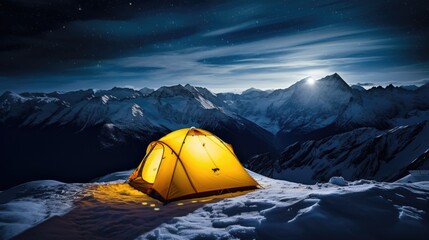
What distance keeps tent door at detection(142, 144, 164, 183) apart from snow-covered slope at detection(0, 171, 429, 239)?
→ 3712 mm

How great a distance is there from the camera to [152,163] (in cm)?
1745

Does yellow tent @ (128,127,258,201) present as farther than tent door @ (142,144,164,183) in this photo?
No

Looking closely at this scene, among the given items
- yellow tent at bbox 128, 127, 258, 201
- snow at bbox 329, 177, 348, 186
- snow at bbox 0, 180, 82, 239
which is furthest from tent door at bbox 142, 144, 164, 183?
snow at bbox 329, 177, 348, 186

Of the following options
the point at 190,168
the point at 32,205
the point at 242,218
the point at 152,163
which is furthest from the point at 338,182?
the point at 32,205

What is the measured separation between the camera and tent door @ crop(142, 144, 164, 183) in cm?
1698

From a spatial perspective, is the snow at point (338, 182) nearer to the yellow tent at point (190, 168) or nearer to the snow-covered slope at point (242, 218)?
the yellow tent at point (190, 168)

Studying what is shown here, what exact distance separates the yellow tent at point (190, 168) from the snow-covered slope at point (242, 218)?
3.52 ft

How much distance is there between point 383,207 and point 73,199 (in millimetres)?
12804

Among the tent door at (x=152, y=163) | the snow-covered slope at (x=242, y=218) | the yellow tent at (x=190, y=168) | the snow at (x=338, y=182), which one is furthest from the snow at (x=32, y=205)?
the snow at (x=338, y=182)

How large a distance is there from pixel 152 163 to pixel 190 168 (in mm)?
3546

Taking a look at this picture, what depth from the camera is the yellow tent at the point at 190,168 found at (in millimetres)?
14203

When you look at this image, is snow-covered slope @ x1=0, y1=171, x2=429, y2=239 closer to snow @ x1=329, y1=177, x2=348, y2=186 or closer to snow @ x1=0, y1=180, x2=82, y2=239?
snow @ x1=0, y1=180, x2=82, y2=239

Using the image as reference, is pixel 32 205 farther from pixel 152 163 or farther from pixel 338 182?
pixel 338 182

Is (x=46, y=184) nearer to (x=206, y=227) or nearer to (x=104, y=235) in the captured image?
(x=104, y=235)
